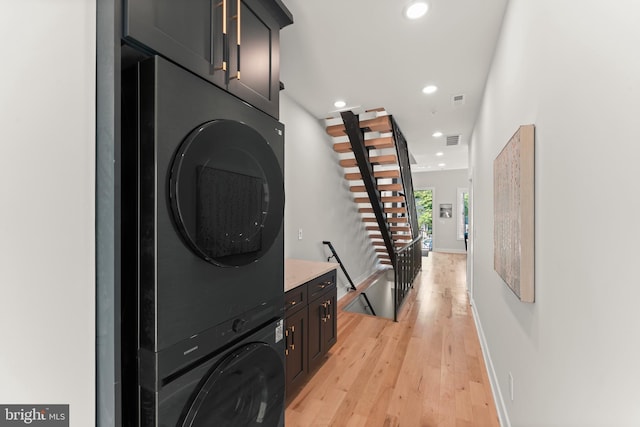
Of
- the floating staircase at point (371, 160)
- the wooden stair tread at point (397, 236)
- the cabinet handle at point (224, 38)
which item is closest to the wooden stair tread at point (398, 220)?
the floating staircase at point (371, 160)

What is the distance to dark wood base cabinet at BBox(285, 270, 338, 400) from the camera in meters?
1.97

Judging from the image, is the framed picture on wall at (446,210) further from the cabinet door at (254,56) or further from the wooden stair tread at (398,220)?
the cabinet door at (254,56)

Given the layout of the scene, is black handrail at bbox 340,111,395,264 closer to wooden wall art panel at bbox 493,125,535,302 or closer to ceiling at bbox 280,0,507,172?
ceiling at bbox 280,0,507,172

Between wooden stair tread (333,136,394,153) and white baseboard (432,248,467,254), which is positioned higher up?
wooden stair tread (333,136,394,153)

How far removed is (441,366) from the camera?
8.37 feet

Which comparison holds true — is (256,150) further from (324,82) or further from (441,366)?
(441,366)

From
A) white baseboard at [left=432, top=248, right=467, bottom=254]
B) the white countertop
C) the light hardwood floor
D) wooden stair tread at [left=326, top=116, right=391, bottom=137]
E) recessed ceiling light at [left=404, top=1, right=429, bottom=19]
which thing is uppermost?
recessed ceiling light at [left=404, top=1, right=429, bottom=19]

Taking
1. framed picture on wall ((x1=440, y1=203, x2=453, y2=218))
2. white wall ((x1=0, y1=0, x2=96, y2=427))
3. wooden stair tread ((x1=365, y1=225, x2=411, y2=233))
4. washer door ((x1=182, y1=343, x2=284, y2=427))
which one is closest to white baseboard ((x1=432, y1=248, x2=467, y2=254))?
framed picture on wall ((x1=440, y1=203, x2=453, y2=218))

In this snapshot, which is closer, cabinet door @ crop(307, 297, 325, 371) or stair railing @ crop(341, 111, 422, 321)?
cabinet door @ crop(307, 297, 325, 371)

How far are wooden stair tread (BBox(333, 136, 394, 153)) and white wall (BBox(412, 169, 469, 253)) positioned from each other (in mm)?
6849

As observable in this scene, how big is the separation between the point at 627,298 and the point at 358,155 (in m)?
3.57

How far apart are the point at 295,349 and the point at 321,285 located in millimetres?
567

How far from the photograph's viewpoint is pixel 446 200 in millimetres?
10055

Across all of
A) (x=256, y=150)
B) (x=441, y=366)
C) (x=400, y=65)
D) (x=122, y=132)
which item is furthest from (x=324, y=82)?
(x=441, y=366)
